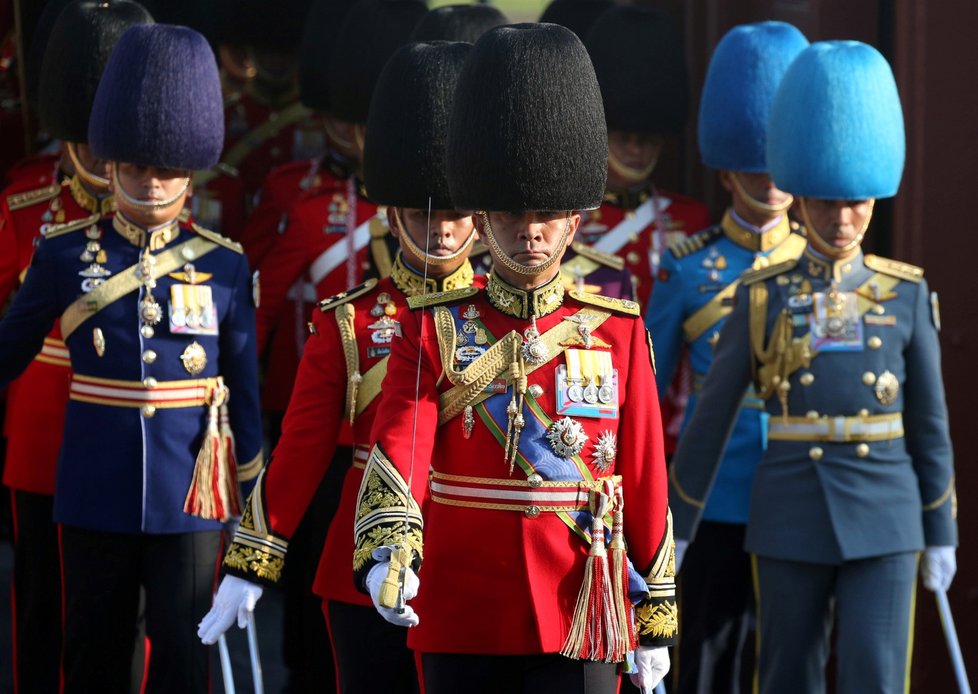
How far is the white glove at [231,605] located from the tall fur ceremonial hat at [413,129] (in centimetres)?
110

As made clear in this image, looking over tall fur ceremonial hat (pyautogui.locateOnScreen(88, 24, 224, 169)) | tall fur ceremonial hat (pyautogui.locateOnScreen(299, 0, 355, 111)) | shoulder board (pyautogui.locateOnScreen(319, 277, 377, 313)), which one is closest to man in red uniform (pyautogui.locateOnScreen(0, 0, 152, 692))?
tall fur ceremonial hat (pyautogui.locateOnScreen(88, 24, 224, 169))

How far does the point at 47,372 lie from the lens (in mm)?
6410

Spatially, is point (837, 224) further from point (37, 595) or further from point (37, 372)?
point (37, 595)

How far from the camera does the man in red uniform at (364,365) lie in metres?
4.89

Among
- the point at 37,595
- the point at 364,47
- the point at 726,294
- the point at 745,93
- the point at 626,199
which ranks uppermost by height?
the point at 745,93

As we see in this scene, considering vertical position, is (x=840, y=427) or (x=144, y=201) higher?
(x=144, y=201)

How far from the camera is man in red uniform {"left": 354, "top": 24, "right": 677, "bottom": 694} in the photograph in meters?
4.35

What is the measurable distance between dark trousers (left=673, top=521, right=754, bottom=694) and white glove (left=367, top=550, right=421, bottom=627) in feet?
7.52

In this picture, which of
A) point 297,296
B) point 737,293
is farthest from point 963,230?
point 297,296

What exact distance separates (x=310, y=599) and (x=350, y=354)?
3.53ft

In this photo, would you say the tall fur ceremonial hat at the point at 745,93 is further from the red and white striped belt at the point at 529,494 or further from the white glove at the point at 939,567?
the red and white striped belt at the point at 529,494

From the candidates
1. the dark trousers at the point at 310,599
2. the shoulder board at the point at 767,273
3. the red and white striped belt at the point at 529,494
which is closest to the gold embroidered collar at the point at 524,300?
the red and white striped belt at the point at 529,494

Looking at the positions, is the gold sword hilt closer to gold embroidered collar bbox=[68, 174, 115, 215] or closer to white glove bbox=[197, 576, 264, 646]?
white glove bbox=[197, 576, 264, 646]

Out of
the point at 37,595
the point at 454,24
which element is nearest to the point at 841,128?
the point at 454,24
